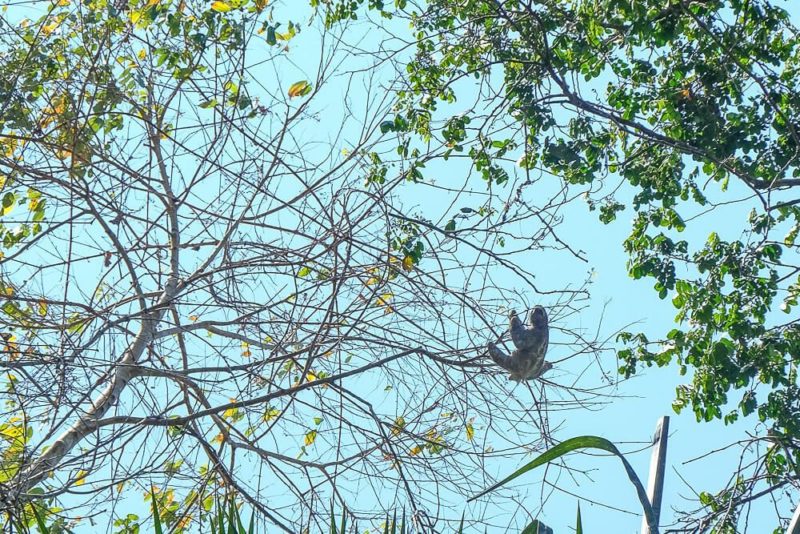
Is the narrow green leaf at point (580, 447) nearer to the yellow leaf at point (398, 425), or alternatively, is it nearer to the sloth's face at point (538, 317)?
the sloth's face at point (538, 317)

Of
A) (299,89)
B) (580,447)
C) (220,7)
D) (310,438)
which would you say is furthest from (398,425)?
(580,447)

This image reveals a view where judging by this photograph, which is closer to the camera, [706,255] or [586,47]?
[586,47]

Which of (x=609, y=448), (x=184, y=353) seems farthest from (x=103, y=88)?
(x=609, y=448)

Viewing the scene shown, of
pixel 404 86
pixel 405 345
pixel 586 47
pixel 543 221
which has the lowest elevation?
pixel 405 345

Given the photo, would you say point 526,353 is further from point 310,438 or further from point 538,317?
point 310,438

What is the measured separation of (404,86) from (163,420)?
2.62 meters

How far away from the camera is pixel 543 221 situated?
5797mm

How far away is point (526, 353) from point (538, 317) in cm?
22

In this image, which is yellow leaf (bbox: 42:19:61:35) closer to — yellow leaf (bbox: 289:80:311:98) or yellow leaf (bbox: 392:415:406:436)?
yellow leaf (bbox: 289:80:311:98)

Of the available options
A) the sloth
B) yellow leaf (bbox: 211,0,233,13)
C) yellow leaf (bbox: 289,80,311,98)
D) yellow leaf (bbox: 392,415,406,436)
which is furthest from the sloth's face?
yellow leaf (bbox: 211,0,233,13)

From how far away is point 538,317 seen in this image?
16.1 ft

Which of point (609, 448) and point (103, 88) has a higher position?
point (103, 88)

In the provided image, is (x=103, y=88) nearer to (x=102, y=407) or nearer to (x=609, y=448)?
(x=102, y=407)

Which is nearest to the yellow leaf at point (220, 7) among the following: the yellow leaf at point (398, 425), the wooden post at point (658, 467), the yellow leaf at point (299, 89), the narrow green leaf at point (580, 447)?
the yellow leaf at point (299, 89)
